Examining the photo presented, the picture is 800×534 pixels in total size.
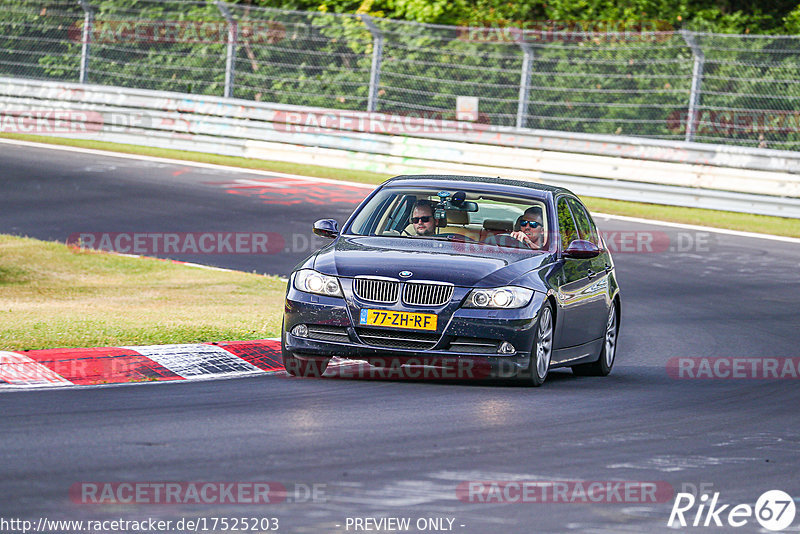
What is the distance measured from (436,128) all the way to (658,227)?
5534 mm

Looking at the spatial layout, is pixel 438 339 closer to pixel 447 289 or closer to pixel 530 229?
pixel 447 289

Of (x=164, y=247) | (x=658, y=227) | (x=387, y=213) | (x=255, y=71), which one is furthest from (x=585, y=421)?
(x=255, y=71)

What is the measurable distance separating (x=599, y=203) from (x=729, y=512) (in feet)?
60.0

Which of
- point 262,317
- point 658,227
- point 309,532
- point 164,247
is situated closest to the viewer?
point 309,532

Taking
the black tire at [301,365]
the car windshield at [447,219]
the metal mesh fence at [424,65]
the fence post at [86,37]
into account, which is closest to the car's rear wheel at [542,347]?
the car windshield at [447,219]

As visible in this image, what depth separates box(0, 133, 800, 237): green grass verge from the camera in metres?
22.4

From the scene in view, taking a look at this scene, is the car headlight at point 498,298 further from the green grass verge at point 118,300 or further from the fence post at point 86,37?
the fence post at point 86,37

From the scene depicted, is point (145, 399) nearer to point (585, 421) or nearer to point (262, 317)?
point (585, 421)

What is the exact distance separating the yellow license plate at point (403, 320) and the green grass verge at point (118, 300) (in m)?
1.99

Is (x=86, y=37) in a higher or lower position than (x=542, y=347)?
higher

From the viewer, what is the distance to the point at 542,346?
10.1 meters

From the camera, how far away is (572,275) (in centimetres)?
1086

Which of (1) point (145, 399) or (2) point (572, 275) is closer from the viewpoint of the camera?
(1) point (145, 399)
